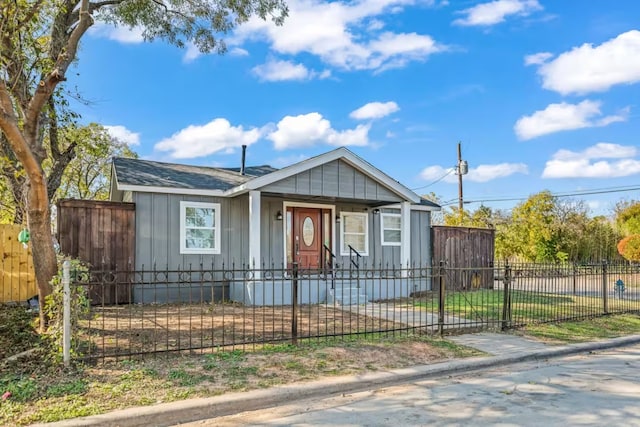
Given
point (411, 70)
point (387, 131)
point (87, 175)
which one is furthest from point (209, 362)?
point (87, 175)

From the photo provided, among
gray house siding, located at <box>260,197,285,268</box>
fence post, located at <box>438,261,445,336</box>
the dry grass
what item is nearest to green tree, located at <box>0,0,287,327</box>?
the dry grass

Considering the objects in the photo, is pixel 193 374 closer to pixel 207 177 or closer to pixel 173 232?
pixel 173 232

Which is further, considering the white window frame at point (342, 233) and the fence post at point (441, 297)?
the white window frame at point (342, 233)

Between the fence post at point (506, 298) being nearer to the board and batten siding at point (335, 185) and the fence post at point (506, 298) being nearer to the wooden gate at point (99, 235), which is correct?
the board and batten siding at point (335, 185)

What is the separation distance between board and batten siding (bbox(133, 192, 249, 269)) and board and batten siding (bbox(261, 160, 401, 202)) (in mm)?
1848

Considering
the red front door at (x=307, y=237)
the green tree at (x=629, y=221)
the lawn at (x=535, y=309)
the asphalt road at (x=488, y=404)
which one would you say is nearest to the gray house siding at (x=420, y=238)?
the lawn at (x=535, y=309)

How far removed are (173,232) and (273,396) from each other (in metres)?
8.34

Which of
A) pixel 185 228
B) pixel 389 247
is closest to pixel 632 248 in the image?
pixel 389 247

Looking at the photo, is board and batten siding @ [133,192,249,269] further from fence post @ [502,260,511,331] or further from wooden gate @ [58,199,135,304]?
fence post @ [502,260,511,331]

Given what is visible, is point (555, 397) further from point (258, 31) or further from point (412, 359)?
point (258, 31)

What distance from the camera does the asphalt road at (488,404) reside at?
13.9ft

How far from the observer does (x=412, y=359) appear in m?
6.30

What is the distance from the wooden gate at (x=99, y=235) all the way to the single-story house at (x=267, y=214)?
0.30m

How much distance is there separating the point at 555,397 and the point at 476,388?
2.72ft
